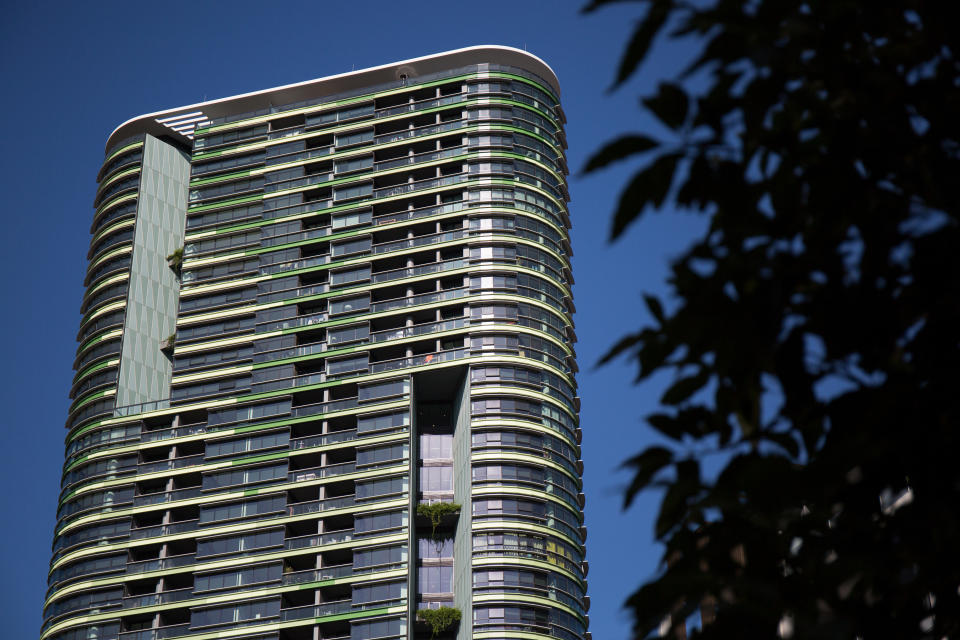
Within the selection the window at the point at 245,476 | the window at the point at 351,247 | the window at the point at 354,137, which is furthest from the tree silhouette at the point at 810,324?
the window at the point at 354,137

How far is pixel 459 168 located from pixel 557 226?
9.46 metres

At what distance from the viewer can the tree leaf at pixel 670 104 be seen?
425 cm

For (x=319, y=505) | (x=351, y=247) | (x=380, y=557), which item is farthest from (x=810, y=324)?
(x=351, y=247)

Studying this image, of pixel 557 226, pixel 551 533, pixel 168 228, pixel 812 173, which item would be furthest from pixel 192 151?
pixel 812 173

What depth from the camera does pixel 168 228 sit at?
110250 millimetres

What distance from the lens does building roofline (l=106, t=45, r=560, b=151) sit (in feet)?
343

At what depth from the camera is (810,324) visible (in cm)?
441

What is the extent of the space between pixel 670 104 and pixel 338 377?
89746 mm

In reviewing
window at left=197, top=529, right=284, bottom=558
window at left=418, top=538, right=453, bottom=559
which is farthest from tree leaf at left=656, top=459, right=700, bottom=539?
window at left=197, top=529, right=284, bottom=558

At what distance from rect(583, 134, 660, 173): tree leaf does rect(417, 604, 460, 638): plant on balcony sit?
80.6 meters

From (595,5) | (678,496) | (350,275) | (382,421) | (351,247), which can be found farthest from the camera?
(351,247)

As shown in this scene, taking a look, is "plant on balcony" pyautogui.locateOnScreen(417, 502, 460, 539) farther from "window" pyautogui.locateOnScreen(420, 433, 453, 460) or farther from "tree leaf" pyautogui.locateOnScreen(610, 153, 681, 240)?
"tree leaf" pyautogui.locateOnScreen(610, 153, 681, 240)

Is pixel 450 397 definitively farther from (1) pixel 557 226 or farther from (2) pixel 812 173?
(2) pixel 812 173

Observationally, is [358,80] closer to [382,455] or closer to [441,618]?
[382,455]
